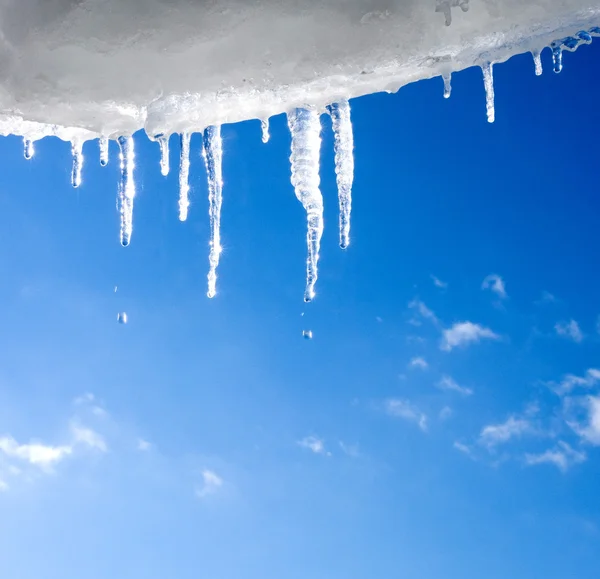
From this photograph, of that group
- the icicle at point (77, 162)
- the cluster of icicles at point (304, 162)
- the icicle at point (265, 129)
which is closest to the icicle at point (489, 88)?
the cluster of icicles at point (304, 162)

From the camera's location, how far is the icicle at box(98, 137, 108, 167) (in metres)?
2.81

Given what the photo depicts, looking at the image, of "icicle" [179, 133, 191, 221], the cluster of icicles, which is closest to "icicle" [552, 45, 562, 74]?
the cluster of icicles

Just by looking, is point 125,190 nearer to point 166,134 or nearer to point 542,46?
point 166,134

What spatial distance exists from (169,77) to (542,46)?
4.15ft

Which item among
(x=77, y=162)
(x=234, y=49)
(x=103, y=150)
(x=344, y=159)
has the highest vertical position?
(x=77, y=162)

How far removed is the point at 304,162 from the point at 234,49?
629 mm

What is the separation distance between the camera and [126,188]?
3.30 meters

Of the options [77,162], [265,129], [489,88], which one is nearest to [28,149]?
[77,162]

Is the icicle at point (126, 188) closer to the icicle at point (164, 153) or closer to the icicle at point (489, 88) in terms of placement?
the icicle at point (164, 153)

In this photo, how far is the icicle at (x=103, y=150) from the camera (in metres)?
2.81

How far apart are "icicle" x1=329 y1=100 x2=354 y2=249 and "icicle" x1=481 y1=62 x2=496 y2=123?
1.69ft

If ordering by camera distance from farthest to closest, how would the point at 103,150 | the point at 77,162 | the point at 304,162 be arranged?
the point at 77,162, the point at 103,150, the point at 304,162

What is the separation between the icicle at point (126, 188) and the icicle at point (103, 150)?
0.07m

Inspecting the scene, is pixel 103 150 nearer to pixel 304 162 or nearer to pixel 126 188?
pixel 126 188
